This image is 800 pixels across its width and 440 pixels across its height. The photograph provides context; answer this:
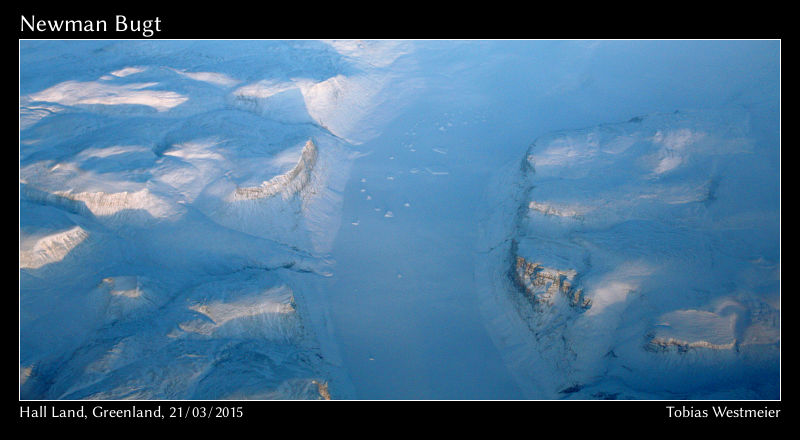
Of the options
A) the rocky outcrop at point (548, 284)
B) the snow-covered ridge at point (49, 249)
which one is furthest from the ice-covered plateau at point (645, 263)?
the snow-covered ridge at point (49, 249)

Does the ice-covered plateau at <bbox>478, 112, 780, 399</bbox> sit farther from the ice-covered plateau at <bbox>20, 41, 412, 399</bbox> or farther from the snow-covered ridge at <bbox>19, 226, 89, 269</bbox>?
the snow-covered ridge at <bbox>19, 226, 89, 269</bbox>

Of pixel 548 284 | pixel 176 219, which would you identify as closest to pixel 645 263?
pixel 548 284

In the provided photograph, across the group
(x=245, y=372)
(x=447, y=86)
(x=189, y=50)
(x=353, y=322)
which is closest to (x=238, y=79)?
(x=189, y=50)

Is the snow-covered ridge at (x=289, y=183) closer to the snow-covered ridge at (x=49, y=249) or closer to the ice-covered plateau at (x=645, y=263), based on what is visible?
the snow-covered ridge at (x=49, y=249)

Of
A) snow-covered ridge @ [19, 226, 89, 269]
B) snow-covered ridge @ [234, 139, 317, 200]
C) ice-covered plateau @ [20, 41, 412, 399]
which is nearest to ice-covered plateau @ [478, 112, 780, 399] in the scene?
ice-covered plateau @ [20, 41, 412, 399]

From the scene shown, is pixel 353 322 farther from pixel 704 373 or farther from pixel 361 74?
pixel 361 74

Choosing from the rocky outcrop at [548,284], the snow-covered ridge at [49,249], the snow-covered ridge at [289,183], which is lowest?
the rocky outcrop at [548,284]
